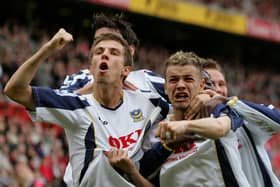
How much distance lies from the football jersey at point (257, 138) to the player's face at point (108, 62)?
2.94 feet

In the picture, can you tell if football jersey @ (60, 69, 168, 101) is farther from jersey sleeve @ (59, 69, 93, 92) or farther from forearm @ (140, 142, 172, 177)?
forearm @ (140, 142, 172, 177)

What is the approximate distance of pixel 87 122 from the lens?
5.12 meters

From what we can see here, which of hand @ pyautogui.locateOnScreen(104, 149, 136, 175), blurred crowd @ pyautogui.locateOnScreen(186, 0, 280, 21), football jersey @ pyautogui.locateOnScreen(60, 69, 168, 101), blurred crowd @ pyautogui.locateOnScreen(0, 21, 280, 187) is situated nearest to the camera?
hand @ pyautogui.locateOnScreen(104, 149, 136, 175)

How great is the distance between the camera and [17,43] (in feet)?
52.8

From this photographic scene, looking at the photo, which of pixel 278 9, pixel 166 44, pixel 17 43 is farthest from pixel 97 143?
pixel 278 9

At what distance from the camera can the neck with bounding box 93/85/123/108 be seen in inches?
209

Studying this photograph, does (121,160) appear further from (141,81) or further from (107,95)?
(141,81)

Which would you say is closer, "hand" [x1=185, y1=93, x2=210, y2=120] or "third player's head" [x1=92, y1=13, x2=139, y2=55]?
"hand" [x1=185, y1=93, x2=210, y2=120]

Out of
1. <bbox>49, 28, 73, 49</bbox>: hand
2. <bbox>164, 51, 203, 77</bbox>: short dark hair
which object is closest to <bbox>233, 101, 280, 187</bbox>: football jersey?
<bbox>164, 51, 203, 77</bbox>: short dark hair

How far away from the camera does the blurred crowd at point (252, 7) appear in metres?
23.8

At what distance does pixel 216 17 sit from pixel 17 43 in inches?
363

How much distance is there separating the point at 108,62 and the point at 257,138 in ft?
3.93

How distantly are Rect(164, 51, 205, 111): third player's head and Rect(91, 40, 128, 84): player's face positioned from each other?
1.35 feet

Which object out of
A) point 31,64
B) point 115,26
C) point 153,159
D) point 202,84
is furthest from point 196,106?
point 115,26
